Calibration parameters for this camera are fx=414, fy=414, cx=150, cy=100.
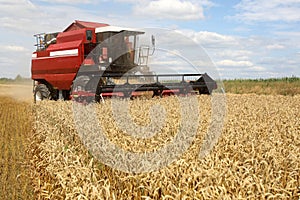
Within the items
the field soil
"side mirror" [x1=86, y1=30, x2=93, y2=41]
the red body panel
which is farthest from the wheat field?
"side mirror" [x1=86, y1=30, x2=93, y2=41]

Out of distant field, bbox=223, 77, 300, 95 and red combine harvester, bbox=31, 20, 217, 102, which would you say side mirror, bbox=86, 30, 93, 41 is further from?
distant field, bbox=223, 77, 300, 95

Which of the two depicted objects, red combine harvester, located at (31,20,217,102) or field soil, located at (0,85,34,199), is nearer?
field soil, located at (0,85,34,199)

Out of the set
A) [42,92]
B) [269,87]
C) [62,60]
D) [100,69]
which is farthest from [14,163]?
[269,87]

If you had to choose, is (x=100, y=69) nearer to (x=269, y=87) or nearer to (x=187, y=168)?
(x=187, y=168)

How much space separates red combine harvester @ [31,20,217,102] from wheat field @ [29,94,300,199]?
3959 millimetres

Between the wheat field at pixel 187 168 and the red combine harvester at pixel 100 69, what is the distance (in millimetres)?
3959

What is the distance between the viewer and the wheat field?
10.7 ft

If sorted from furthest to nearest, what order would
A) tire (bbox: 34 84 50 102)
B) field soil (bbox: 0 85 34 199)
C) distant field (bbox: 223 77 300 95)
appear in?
distant field (bbox: 223 77 300 95), tire (bbox: 34 84 50 102), field soil (bbox: 0 85 34 199)

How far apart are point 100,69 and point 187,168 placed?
8530 mm

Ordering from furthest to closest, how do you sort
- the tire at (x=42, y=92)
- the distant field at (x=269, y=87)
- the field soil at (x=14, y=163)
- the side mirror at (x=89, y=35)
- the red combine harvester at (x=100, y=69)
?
the distant field at (x=269, y=87)
the tire at (x=42, y=92)
the side mirror at (x=89, y=35)
the red combine harvester at (x=100, y=69)
the field soil at (x=14, y=163)

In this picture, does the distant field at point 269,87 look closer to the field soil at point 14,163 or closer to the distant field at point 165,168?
the distant field at point 165,168

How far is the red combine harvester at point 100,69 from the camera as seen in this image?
11758 mm

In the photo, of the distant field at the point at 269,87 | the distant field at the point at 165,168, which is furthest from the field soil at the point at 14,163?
the distant field at the point at 269,87

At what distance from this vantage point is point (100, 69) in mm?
12141
